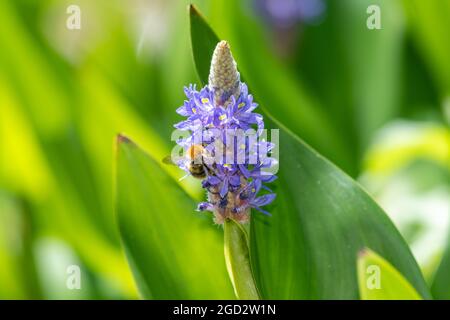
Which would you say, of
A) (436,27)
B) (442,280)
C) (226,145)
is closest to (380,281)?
(226,145)

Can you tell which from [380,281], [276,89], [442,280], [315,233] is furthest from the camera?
[276,89]

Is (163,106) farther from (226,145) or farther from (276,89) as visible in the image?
(226,145)

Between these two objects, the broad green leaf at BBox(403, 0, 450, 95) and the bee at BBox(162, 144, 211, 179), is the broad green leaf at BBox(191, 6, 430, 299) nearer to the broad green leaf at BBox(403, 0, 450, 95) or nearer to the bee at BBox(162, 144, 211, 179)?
the bee at BBox(162, 144, 211, 179)

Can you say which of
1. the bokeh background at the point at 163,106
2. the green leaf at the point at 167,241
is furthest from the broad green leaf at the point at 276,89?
the green leaf at the point at 167,241

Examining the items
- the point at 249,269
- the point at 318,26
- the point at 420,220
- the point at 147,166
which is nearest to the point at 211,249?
the point at 147,166

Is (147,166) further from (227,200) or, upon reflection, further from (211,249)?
(227,200)
